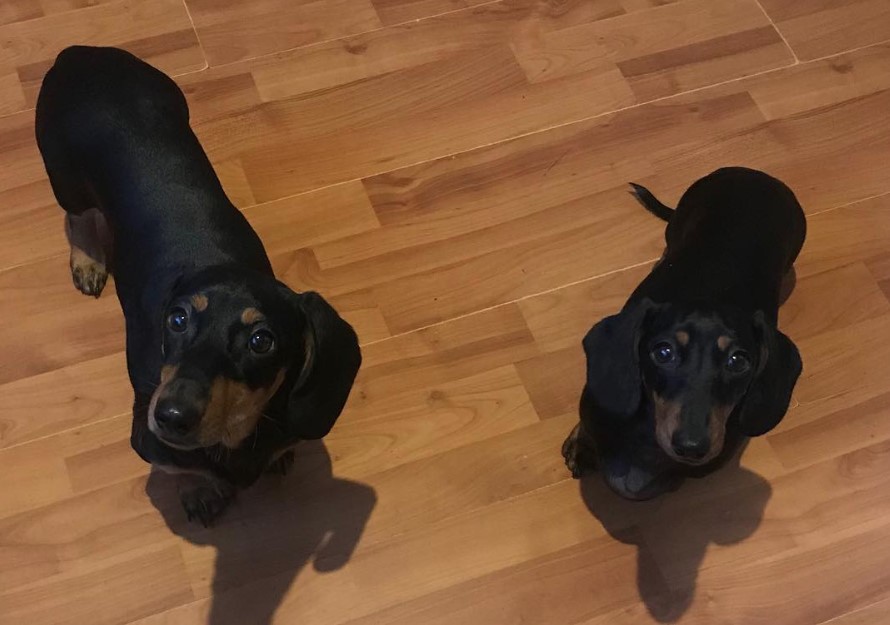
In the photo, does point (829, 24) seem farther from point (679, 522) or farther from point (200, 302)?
point (200, 302)

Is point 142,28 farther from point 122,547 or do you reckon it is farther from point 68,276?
point 122,547

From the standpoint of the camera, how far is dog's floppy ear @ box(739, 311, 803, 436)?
2.22 metres

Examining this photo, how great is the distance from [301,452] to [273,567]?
30 centimetres

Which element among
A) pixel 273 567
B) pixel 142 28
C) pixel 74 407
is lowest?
pixel 273 567

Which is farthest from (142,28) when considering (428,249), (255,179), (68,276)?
(428,249)

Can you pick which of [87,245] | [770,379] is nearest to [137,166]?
[87,245]

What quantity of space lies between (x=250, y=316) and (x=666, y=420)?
2.91 ft

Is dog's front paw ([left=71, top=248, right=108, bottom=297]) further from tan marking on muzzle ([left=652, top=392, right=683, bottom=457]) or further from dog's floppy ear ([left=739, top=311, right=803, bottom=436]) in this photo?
dog's floppy ear ([left=739, top=311, right=803, bottom=436])

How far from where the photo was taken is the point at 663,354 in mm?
2203

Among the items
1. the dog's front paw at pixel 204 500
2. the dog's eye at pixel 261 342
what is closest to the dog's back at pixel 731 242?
the dog's eye at pixel 261 342

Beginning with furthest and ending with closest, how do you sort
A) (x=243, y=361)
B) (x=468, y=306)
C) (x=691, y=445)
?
(x=468, y=306) < (x=691, y=445) < (x=243, y=361)

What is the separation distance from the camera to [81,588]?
2449 mm

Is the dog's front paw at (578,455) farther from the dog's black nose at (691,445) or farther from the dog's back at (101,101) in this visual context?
the dog's back at (101,101)

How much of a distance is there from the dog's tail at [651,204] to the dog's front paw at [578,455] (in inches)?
28.7
